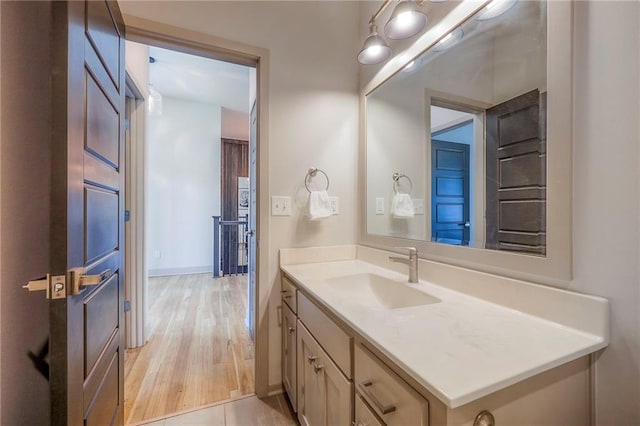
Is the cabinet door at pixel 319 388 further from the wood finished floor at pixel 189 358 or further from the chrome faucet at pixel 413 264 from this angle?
the wood finished floor at pixel 189 358

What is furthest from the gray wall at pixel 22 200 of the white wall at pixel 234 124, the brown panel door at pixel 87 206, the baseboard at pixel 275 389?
the white wall at pixel 234 124

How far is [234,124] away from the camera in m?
5.49

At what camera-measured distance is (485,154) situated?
1.10m

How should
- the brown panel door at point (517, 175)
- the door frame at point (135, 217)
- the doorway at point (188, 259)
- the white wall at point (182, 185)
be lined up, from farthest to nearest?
the white wall at point (182, 185) < the door frame at point (135, 217) < the doorway at point (188, 259) < the brown panel door at point (517, 175)

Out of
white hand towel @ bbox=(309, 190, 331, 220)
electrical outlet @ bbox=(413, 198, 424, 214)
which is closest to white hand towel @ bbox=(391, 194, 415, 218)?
electrical outlet @ bbox=(413, 198, 424, 214)

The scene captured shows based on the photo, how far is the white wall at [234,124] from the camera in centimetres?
505

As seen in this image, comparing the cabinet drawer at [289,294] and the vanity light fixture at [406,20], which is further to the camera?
the cabinet drawer at [289,294]

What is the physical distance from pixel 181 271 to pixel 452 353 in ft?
16.4

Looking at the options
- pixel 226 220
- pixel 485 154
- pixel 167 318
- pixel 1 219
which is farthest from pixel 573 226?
pixel 226 220

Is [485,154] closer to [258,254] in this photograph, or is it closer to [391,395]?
[391,395]

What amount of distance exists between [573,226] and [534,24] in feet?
2.21

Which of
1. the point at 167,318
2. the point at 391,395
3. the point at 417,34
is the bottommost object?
the point at 167,318

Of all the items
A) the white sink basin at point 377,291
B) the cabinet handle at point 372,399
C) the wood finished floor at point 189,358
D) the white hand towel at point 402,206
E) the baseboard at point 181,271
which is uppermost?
the white hand towel at point 402,206

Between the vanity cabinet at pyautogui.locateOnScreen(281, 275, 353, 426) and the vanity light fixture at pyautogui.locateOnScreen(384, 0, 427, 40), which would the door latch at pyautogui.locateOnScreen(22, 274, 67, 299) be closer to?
the vanity cabinet at pyautogui.locateOnScreen(281, 275, 353, 426)
